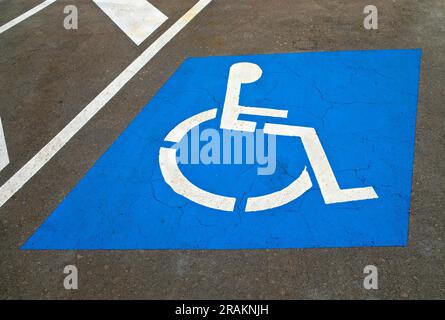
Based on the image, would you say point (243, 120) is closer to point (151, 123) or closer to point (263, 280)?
point (151, 123)

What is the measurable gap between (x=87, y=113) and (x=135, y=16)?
2.78 metres

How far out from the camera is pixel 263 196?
4488mm

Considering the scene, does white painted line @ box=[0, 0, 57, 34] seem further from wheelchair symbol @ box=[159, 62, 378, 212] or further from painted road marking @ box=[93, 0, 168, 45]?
wheelchair symbol @ box=[159, 62, 378, 212]

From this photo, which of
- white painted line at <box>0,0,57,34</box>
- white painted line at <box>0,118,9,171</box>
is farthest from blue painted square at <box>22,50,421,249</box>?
white painted line at <box>0,0,57,34</box>

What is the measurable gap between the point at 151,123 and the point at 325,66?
270 centimetres


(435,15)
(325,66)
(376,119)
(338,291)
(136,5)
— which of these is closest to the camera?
(338,291)

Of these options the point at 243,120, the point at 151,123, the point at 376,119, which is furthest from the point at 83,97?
the point at 376,119

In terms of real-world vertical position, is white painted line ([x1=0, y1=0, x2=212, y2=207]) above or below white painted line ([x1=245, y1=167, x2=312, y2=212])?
above

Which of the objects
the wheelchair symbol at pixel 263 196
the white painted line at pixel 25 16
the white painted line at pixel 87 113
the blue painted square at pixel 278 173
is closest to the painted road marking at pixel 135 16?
the white painted line at pixel 87 113

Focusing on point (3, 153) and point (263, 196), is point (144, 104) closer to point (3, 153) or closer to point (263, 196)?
point (3, 153)

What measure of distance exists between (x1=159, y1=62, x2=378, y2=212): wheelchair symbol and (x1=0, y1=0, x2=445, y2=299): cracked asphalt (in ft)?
1.93

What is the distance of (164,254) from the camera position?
163 inches

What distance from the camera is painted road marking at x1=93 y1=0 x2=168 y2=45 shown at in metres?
7.23

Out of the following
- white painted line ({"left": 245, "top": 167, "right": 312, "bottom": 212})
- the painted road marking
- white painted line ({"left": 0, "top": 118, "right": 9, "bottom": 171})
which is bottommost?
white painted line ({"left": 245, "top": 167, "right": 312, "bottom": 212})
